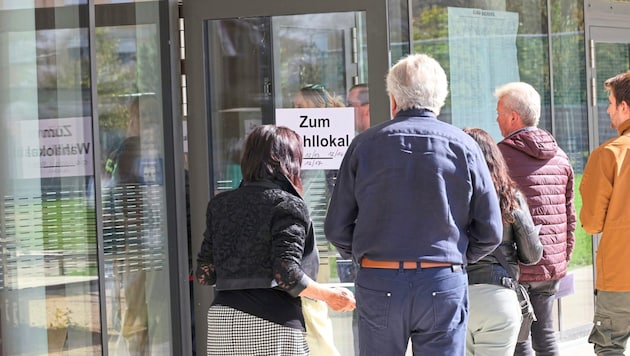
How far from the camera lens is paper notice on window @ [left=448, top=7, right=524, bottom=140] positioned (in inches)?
301

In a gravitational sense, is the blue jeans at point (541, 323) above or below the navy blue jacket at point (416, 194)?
below

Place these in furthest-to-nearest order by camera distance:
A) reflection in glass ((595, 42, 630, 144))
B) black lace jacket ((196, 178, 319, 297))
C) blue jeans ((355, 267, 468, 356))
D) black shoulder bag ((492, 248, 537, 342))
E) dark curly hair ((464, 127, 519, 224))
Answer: reflection in glass ((595, 42, 630, 144))
black shoulder bag ((492, 248, 537, 342))
dark curly hair ((464, 127, 519, 224))
black lace jacket ((196, 178, 319, 297))
blue jeans ((355, 267, 468, 356))

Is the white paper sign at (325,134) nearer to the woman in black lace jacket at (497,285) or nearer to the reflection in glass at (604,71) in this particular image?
the woman in black lace jacket at (497,285)

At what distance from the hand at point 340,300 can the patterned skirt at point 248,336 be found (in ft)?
0.66

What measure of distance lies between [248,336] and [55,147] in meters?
1.66

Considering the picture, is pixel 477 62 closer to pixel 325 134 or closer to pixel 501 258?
pixel 325 134

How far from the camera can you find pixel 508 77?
26.6ft

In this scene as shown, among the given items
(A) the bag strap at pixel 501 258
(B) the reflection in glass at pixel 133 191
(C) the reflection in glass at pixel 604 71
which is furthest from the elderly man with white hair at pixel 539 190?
(C) the reflection in glass at pixel 604 71

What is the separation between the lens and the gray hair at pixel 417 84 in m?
4.20

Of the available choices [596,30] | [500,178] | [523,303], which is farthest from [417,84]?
[596,30]

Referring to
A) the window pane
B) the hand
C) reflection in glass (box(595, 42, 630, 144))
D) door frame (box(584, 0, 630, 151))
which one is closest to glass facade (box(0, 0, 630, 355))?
the window pane

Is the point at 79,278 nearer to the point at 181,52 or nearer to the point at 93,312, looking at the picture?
the point at 93,312

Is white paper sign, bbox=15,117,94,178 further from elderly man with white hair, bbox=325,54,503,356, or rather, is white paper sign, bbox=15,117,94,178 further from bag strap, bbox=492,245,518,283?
bag strap, bbox=492,245,518,283

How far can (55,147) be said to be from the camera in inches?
205
